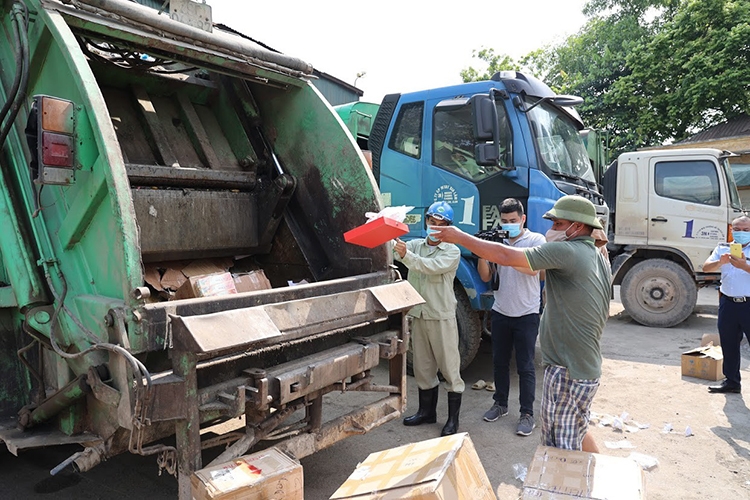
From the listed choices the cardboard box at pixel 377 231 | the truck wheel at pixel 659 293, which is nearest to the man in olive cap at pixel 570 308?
the cardboard box at pixel 377 231

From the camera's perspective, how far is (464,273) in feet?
13.6

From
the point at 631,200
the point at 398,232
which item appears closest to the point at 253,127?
the point at 398,232

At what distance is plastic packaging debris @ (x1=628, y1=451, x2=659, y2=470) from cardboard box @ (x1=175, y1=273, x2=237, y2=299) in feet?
8.07

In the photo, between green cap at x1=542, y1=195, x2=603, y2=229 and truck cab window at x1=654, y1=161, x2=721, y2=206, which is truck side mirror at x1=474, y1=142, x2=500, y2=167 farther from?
truck cab window at x1=654, y1=161, x2=721, y2=206

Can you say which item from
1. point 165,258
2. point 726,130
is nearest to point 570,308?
point 165,258

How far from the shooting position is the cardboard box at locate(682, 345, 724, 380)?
178 inches

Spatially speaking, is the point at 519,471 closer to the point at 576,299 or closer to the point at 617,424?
the point at 617,424

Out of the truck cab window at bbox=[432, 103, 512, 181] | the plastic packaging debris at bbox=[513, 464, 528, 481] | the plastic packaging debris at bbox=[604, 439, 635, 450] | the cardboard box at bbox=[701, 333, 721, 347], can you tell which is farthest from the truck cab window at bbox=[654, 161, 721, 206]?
the plastic packaging debris at bbox=[513, 464, 528, 481]

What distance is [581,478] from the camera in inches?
76.7

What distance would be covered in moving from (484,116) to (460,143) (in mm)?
421

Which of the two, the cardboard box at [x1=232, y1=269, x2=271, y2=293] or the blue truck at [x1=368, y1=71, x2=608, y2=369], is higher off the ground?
the blue truck at [x1=368, y1=71, x2=608, y2=369]

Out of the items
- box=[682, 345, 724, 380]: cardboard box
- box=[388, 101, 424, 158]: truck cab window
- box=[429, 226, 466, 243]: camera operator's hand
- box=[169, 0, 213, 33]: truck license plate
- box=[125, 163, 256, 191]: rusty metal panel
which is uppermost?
box=[169, 0, 213, 33]: truck license plate

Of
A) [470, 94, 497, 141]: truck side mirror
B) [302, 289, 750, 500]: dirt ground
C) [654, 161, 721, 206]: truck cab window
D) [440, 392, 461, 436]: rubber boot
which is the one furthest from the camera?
[654, 161, 721, 206]: truck cab window

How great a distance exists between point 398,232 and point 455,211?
5.85 feet
